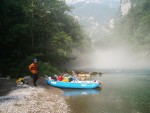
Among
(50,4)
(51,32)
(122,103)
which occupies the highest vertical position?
(50,4)

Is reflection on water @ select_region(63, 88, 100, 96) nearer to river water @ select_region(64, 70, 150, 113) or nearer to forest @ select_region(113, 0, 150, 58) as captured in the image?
river water @ select_region(64, 70, 150, 113)

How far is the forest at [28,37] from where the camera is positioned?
39.8 m

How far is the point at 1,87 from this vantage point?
29141 millimetres

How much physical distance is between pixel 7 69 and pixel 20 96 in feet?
52.5

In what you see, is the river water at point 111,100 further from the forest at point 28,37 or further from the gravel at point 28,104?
the forest at point 28,37

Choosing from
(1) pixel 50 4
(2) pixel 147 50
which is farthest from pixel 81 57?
(1) pixel 50 4

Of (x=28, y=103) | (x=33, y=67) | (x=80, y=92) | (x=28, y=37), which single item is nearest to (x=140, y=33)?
(x=28, y=37)

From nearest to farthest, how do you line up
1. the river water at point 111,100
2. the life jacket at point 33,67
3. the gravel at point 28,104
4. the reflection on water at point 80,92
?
the gravel at point 28,104 → the river water at point 111,100 → the life jacket at point 33,67 → the reflection on water at point 80,92

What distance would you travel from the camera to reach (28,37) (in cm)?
4459

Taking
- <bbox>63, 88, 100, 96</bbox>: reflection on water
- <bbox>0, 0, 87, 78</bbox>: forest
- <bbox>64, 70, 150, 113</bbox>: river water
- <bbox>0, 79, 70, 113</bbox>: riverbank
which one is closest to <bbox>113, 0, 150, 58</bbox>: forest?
<bbox>0, 0, 87, 78</bbox>: forest

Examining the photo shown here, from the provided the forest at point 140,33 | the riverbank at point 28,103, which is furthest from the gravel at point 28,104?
the forest at point 140,33

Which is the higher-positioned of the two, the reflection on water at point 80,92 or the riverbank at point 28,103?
the reflection on water at point 80,92

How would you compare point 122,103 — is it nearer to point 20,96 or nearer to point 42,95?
point 42,95

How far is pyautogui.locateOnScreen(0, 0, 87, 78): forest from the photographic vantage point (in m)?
39.8
